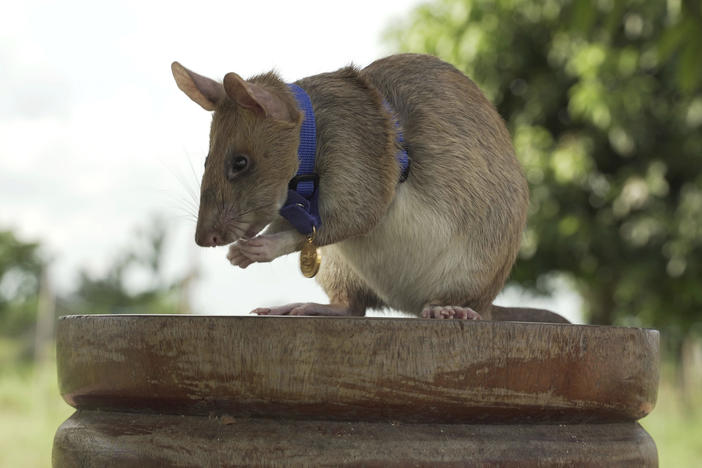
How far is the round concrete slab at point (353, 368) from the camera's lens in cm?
149

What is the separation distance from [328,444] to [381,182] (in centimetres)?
81

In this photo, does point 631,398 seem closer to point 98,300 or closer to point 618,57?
point 618,57

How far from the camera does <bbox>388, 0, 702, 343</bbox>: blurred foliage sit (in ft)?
39.8

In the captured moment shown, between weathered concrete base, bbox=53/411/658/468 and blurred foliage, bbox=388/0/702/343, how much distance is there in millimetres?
10456

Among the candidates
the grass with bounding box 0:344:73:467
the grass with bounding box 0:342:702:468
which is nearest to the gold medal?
the grass with bounding box 0:342:702:468

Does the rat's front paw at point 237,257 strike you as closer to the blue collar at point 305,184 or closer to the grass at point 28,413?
the blue collar at point 305,184

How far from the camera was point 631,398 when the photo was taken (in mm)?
1771

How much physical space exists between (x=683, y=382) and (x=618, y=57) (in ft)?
20.1

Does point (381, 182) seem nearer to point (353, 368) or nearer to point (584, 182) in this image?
point (353, 368)

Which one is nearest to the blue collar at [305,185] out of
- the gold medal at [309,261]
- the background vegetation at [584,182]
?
the gold medal at [309,261]

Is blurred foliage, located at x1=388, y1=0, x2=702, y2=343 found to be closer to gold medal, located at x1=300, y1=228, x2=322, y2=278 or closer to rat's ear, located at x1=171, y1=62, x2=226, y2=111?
gold medal, located at x1=300, y1=228, x2=322, y2=278

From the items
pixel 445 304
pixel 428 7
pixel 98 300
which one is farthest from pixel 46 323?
pixel 445 304

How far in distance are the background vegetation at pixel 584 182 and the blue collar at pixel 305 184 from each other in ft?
31.2

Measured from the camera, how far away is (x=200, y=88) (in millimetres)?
2078
